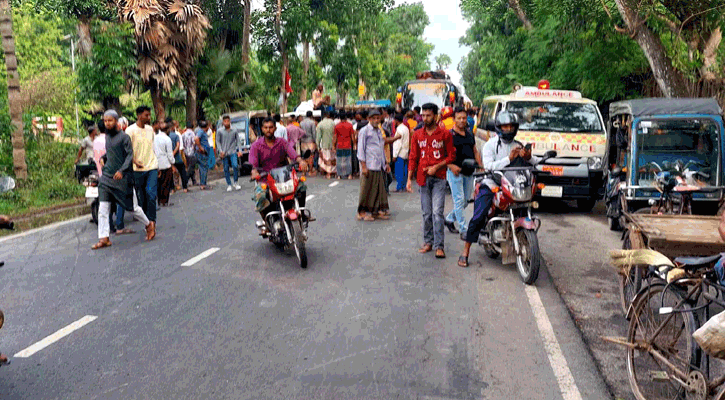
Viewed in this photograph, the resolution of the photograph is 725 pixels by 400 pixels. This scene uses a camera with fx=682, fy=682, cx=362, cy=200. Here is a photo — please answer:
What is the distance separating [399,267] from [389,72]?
5304 cm

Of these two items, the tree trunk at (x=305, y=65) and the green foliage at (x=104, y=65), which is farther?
the tree trunk at (x=305, y=65)

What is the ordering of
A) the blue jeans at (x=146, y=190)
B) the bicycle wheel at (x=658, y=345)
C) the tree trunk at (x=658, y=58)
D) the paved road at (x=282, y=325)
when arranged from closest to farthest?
the bicycle wheel at (x=658, y=345) → the paved road at (x=282, y=325) → the blue jeans at (x=146, y=190) → the tree trunk at (x=658, y=58)

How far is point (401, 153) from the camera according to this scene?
14.8m

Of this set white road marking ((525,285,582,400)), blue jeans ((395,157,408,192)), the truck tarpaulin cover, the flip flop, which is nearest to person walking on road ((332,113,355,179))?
blue jeans ((395,157,408,192))

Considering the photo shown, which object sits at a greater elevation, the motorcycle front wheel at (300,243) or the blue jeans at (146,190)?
the blue jeans at (146,190)

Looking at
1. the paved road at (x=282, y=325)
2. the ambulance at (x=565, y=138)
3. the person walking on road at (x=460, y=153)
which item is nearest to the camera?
the paved road at (x=282, y=325)

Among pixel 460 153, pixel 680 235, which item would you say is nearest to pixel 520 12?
pixel 460 153

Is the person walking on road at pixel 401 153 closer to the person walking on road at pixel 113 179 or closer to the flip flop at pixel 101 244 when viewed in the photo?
the person walking on road at pixel 113 179

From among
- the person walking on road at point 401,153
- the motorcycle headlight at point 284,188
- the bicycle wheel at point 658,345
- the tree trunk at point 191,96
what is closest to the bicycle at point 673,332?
the bicycle wheel at point 658,345

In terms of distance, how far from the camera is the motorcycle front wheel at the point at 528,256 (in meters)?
6.74

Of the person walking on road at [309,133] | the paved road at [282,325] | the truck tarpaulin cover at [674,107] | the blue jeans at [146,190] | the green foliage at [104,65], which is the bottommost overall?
the paved road at [282,325]

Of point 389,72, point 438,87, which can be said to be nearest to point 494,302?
point 438,87

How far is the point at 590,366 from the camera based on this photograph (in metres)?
4.74

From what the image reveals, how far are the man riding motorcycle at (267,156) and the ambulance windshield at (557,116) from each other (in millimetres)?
5427
